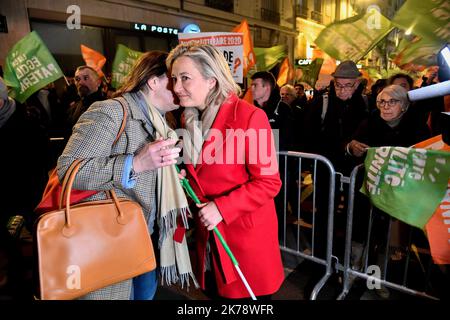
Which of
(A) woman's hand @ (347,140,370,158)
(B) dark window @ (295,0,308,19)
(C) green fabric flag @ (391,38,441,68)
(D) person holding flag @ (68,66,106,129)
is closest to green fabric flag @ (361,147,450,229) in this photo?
(A) woman's hand @ (347,140,370,158)

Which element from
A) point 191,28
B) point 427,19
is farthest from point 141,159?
point 191,28

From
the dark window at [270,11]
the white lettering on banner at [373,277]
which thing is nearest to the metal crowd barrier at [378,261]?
the white lettering on banner at [373,277]

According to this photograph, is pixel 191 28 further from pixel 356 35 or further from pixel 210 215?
pixel 210 215

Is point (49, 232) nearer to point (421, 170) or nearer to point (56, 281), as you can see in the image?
point (56, 281)

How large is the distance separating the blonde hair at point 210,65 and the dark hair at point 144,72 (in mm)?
63

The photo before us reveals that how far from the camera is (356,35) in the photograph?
4898 mm

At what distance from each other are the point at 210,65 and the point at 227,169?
0.59 meters

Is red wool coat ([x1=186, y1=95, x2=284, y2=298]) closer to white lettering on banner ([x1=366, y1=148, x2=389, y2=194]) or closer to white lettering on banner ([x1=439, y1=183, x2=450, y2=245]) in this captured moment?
white lettering on banner ([x1=366, y1=148, x2=389, y2=194])

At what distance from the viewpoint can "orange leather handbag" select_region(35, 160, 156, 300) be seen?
127 cm

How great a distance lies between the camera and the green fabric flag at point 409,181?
2270 mm

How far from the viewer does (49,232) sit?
1.27m

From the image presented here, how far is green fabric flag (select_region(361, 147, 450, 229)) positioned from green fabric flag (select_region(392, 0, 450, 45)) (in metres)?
1.83
